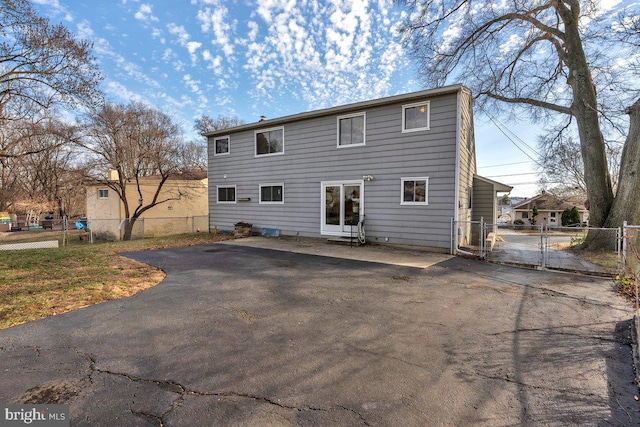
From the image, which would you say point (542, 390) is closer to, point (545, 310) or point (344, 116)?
point (545, 310)

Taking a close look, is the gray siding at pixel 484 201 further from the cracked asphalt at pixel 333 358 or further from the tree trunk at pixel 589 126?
the cracked asphalt at pixel 333 358

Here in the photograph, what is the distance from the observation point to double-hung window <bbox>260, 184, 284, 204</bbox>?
12.9 metres

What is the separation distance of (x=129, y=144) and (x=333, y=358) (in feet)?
51.2

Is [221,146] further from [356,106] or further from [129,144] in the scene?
[356,106]

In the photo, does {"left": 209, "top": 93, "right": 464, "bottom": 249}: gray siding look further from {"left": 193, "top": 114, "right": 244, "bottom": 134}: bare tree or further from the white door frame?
{"left": 193, "top": 114, "right": 244, "bottom": 134}: bare tree

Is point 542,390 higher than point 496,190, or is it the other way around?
point 496,190

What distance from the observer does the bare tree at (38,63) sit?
279 inches

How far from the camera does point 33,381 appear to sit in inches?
97.6

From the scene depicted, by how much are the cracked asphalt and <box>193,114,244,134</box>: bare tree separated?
3244cm

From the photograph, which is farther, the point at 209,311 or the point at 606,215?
the point at 606,215

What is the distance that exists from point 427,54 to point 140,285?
14.7 meters

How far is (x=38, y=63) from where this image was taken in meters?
7.71

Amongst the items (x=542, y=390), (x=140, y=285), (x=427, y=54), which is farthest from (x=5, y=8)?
(x=427, y=54)

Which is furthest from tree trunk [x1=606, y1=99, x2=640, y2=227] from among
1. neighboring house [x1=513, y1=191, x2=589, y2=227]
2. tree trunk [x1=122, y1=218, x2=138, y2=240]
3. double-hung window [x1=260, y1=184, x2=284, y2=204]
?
neighboring house [x1=513, y1=191, x2=589, y2=227]
